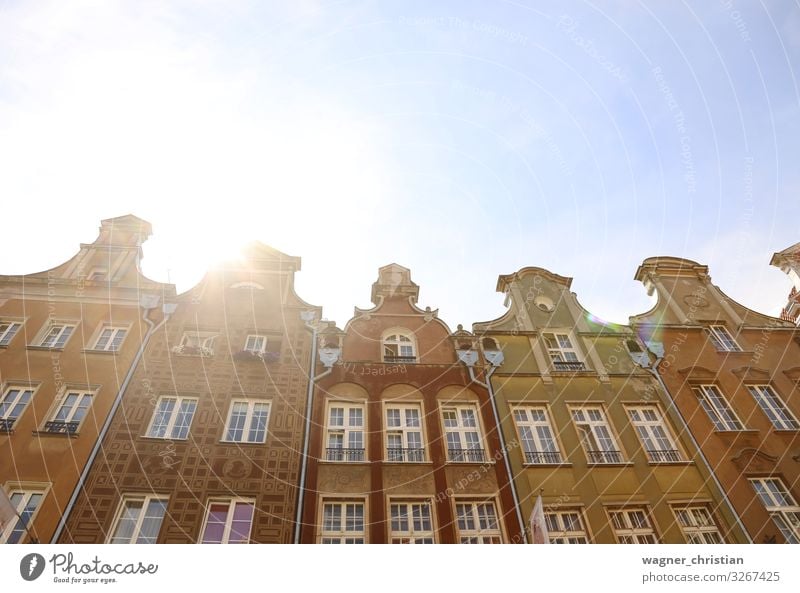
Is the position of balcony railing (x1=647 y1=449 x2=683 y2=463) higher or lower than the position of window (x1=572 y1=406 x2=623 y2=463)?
lower

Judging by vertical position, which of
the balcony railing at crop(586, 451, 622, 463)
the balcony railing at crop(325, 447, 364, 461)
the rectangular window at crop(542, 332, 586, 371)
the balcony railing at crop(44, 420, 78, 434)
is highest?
the rectangular window at crop(542, 332, 586, 371)

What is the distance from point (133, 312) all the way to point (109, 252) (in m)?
4.46

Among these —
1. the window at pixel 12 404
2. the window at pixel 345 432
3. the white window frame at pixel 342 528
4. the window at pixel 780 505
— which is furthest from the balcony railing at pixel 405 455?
the window at pixel 12 404

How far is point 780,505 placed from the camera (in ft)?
54.4

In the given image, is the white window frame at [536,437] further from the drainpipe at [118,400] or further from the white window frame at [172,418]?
the drainpipe at [118,400]

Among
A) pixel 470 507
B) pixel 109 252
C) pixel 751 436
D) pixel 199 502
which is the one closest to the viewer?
pixel 199 502

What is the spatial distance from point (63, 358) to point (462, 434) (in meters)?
14.8

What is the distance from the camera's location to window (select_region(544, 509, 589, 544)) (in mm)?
15477

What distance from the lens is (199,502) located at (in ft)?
49.3

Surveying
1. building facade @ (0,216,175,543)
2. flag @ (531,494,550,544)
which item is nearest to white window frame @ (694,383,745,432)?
flag @ (531,494,550,544)

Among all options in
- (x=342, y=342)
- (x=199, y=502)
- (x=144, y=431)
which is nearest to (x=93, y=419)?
(x=144, y=431)

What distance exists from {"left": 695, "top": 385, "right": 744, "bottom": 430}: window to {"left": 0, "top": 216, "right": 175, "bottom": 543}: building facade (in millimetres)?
22011

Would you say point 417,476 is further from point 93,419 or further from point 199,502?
point 93,419

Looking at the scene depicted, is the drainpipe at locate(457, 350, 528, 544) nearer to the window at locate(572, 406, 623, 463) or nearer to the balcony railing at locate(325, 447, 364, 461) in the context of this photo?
the window at locate(572, 406, 623, 463)
